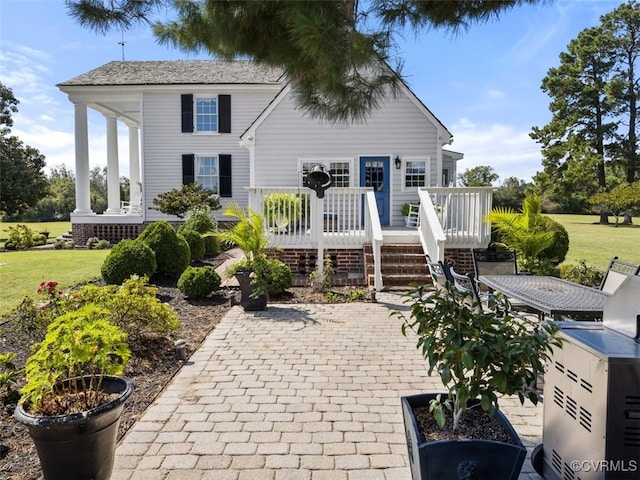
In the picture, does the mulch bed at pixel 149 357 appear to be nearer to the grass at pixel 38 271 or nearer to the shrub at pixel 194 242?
the grass at pixel 38 271

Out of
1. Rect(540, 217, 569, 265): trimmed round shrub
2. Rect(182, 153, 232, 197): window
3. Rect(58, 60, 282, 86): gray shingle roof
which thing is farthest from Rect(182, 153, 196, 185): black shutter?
Rect(540, 217, 569, 265): trimmed round shrub

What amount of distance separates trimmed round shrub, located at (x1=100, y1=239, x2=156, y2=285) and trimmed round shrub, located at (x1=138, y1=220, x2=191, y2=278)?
33.3 inches

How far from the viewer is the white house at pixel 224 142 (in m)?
12.9

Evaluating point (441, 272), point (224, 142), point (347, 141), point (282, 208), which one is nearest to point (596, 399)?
point (441, 272)

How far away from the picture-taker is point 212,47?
12.4 ft

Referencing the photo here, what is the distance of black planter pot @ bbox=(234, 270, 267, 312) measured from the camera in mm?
6742

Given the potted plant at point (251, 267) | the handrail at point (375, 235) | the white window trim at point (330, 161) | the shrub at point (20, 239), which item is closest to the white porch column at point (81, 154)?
the shrub at point (20, 239)

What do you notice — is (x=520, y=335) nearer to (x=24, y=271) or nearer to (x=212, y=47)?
(x=212, y=47)

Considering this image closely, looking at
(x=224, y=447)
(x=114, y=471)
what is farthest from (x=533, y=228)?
(x=114, y=471)

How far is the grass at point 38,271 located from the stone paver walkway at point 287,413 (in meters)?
4.33

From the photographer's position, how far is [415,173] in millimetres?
12945

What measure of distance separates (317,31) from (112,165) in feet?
56.4

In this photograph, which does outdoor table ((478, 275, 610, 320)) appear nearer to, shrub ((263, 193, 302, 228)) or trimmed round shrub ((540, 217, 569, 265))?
trimmed round shrub ((540, 217, 569, 265))

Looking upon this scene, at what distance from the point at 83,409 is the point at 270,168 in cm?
1111
